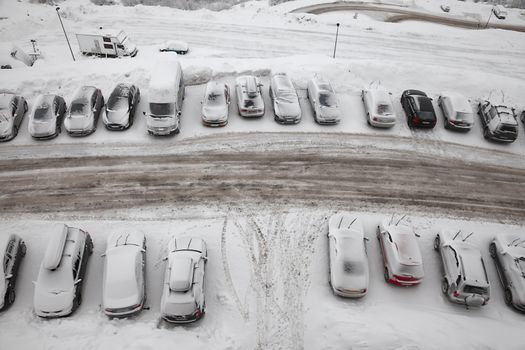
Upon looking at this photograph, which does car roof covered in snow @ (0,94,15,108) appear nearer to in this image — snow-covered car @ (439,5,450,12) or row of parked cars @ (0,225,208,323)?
row of parked cars @ (0,225,208,323)

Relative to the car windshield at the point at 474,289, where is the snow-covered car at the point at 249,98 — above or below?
above

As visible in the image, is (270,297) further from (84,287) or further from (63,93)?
(63,93)

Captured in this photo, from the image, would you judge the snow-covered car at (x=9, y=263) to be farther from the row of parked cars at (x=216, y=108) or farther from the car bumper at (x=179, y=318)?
the row of parked cars at (x=216, y=108)

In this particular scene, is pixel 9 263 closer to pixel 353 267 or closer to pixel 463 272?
pixel 353 267

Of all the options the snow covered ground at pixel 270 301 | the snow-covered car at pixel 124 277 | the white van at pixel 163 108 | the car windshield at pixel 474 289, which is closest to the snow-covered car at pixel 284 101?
the white van at pixel 163 108

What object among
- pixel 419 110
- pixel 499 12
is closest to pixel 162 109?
pixel 419 110
